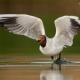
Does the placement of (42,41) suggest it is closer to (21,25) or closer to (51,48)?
(51,48)

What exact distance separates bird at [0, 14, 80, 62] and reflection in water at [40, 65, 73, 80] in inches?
49.8

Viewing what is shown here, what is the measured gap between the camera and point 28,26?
12.2 metres

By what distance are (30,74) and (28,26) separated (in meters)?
2.27

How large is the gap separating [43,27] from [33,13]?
230 inches

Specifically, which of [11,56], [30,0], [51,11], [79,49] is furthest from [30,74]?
[30,0]

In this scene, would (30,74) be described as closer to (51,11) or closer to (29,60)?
(29,60)

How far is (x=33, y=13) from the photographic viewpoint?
58.7 feet

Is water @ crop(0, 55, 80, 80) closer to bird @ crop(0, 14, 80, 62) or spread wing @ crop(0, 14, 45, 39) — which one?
bird @ crop(0, 14, 80, 62)

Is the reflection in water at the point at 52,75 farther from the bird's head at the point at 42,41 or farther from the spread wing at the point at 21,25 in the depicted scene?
the spread wing at the point at 21,25

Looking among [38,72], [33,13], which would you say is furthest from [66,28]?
[33,13]

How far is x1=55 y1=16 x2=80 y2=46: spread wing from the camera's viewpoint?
469 inches

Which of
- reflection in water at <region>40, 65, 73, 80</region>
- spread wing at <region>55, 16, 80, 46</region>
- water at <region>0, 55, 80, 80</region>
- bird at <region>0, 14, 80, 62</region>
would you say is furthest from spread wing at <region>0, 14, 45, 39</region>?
reflection in water at <region>40, 65, 73, 80</region>

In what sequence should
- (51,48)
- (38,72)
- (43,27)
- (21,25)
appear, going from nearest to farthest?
1. (38,72)
2. (51,48)
3. (43,27)
4. (21,25)

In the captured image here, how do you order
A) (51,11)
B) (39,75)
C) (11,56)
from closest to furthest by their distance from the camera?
1. (39,75)
2. (11,56)
3. (51,11)
